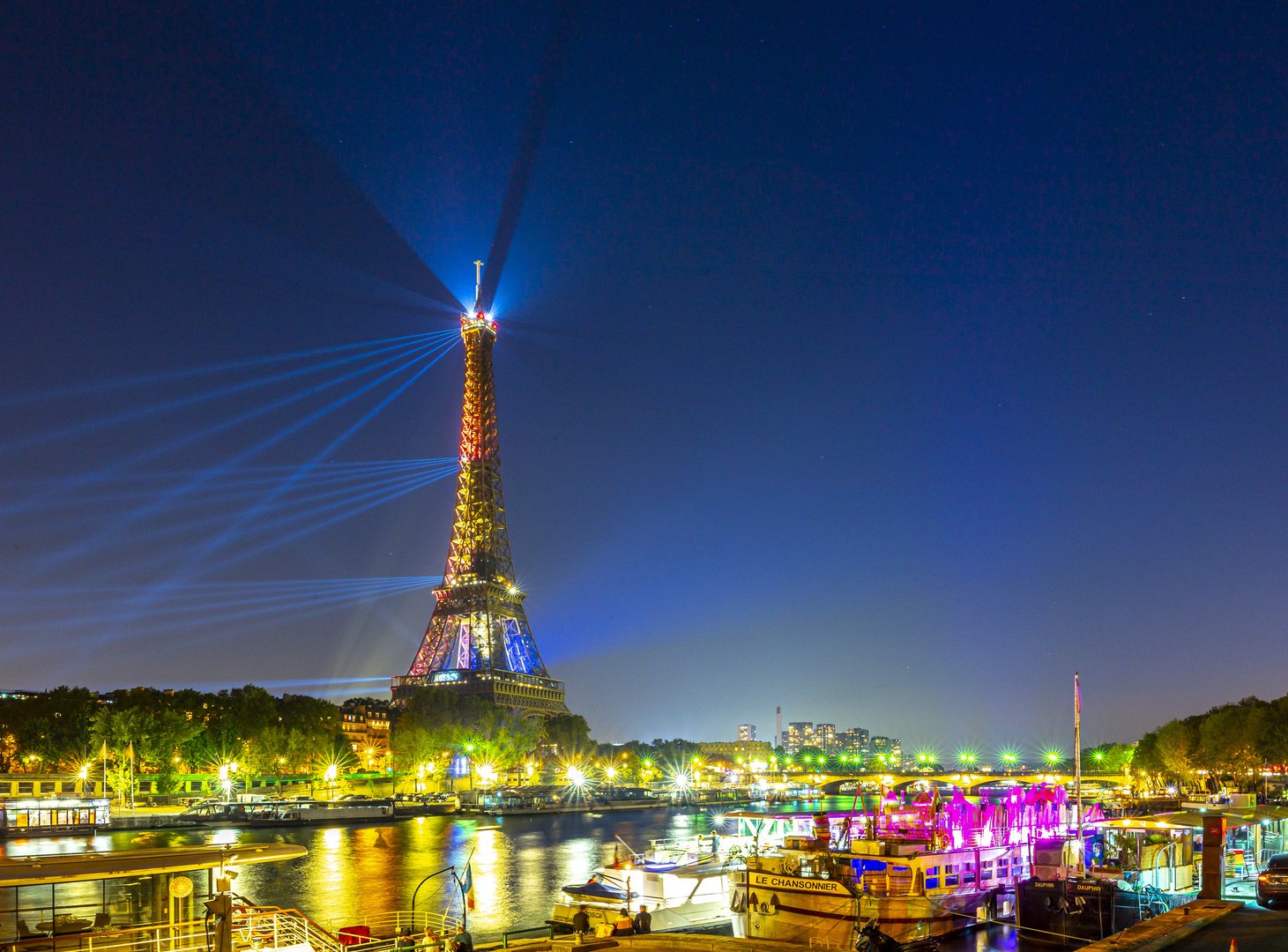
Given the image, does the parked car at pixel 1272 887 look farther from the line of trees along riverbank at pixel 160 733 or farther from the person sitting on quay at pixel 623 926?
the line of trees along riverbank at pixel 160 733

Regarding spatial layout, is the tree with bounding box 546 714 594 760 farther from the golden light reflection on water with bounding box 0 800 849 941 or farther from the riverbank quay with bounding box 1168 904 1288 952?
the riverbank quay with bounding box 1168 904 1288 952

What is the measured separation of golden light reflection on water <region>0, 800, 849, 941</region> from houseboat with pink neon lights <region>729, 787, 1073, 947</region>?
844 centimetres

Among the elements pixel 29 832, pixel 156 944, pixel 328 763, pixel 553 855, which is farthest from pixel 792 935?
pixel 328 763

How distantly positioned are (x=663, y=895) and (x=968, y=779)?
1836cm

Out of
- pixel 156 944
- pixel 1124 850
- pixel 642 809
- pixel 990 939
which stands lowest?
pixel 642 809

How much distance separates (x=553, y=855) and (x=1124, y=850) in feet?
132

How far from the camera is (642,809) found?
129 meters

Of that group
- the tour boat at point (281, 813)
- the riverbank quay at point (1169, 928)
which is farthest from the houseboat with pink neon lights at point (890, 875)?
the tour boat at point (281, 813)

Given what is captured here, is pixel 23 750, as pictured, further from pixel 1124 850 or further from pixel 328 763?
pixel 1124 850

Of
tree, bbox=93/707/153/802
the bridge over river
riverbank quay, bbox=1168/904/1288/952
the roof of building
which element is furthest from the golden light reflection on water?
tree, bbox=93/707/153/802

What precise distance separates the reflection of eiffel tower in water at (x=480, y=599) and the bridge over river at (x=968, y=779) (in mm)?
45719

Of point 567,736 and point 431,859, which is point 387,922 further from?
point 567,736

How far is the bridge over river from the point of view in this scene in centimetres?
4017

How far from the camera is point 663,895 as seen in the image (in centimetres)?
3284
